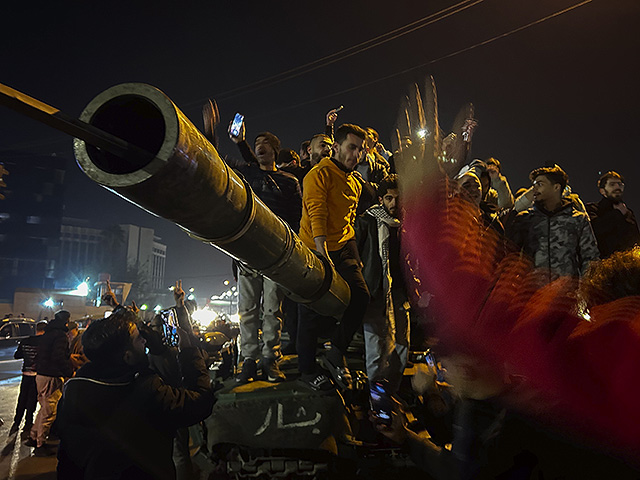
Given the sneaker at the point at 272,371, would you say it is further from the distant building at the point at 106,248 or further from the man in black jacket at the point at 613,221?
the distant building at the point at 106,248

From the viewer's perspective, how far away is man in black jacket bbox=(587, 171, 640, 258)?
6.21 metres

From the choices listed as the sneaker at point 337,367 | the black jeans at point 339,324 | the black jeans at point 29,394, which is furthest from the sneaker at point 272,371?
the black jeans at point 29,394

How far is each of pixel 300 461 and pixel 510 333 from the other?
2039mm

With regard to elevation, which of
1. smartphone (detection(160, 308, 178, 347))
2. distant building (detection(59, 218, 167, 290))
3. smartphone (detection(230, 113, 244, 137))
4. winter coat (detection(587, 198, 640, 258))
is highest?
distant building (detection(59, 218, 167, 290))

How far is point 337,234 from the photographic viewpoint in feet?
14.0

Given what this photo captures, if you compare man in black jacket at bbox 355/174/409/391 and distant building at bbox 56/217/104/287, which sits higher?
distant building at bbox 56/217/104/287

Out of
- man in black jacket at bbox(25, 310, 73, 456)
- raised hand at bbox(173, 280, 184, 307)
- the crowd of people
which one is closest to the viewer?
the crowd of people

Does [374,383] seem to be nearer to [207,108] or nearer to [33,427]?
[207,108]

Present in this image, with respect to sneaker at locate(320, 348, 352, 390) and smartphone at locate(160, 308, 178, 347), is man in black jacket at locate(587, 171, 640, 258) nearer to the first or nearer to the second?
sneaker at locate(320, 348, 352, 390)

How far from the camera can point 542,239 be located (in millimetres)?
5051

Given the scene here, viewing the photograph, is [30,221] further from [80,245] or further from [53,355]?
[53,355]

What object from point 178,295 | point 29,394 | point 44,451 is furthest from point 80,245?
point 178,295

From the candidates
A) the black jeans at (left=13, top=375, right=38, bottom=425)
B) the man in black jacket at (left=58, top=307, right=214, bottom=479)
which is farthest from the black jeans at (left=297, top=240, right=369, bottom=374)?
the black jeans at (left=13, top=375, right=38, bottom=425)

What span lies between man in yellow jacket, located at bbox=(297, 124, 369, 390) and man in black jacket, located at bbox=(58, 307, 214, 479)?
120 centimetres
